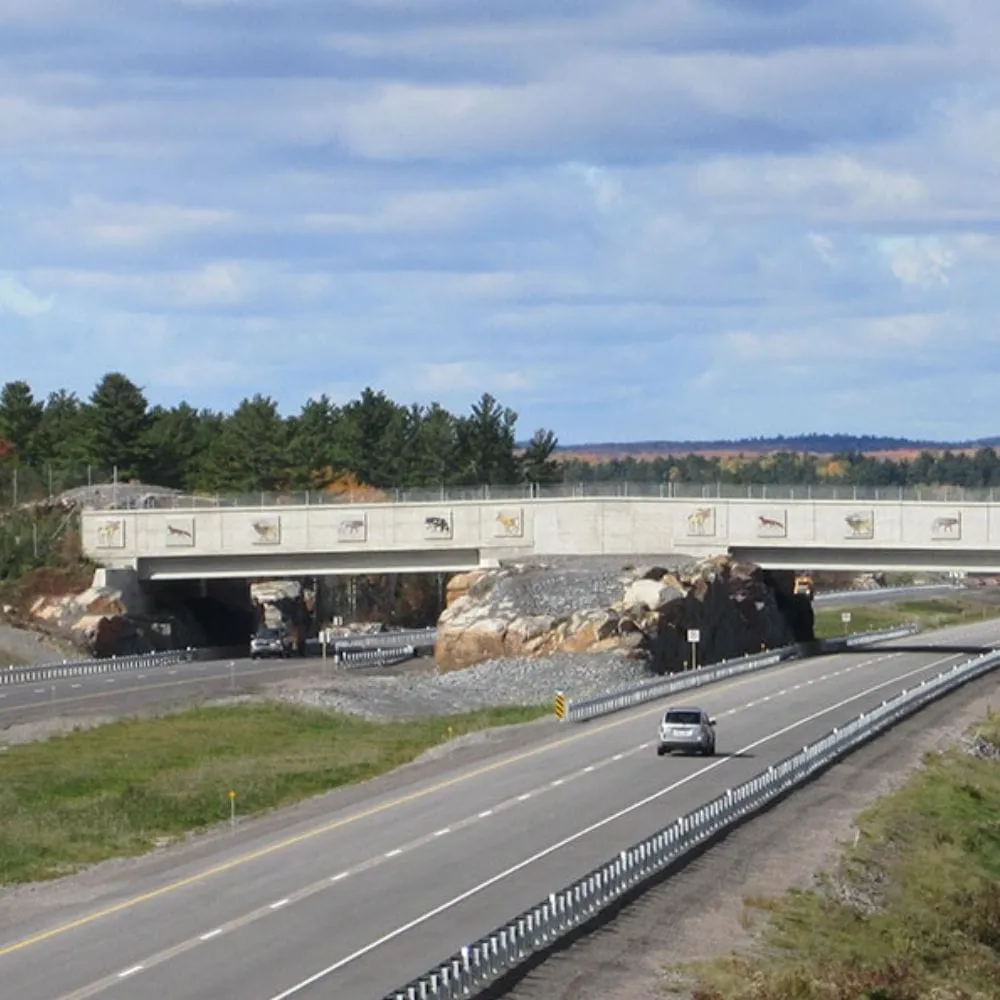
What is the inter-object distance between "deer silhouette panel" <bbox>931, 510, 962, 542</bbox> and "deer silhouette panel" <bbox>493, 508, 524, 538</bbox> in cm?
2100

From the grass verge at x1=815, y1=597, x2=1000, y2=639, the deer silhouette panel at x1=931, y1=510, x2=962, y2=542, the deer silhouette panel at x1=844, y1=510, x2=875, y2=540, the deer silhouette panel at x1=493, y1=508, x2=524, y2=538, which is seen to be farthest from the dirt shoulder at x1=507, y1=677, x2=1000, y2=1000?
the grass verge at x1=815, y1=597, x2=1000, y2=639

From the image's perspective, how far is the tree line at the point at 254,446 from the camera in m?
156

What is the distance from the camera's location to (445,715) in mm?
82875

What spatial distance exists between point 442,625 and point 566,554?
8.18m

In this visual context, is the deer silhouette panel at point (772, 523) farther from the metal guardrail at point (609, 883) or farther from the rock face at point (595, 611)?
the metal guardrail at point (609, 883)

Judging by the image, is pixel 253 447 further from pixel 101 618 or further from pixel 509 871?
pixel 509 871

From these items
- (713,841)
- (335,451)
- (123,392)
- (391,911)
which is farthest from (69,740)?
(335,451)

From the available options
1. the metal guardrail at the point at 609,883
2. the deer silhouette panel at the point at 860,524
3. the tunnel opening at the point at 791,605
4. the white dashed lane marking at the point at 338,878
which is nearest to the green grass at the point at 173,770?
the white dashed lane marking at the point at 338,878

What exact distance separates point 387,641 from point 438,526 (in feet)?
82.2

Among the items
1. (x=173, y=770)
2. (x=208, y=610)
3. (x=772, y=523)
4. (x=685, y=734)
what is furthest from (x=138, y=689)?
(x=685, y=734)

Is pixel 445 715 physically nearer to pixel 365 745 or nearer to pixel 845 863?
pixel 365 745

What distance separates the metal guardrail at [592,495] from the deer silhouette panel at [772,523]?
0.81 m

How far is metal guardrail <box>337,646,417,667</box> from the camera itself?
111375 millimetres

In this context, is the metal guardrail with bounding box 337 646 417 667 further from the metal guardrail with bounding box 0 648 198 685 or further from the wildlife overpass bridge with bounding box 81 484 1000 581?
the metal guardrail with bounding box 0 648 198 685
